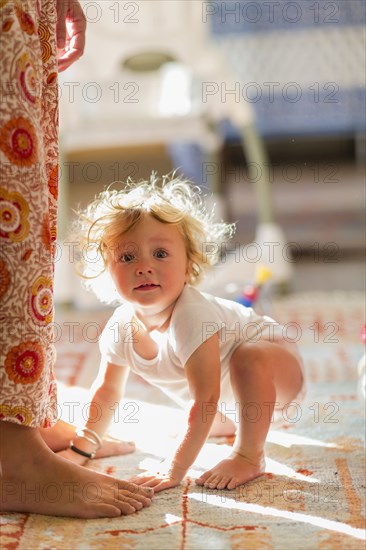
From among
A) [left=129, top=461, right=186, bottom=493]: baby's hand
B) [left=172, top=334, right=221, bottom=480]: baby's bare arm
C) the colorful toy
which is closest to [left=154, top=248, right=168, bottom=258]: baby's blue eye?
[left=172, top=334, right=221, bottom=480]: baby's bare arm

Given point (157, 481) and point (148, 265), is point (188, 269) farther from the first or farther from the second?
point (157, 481)

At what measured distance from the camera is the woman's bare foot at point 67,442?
3.83ft

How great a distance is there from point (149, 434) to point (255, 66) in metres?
2.39

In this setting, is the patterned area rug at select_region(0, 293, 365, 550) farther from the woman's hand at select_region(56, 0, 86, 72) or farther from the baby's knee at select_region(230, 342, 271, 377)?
the woman's hand at select_region(56, 0, 86, 72)

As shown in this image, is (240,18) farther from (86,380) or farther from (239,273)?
(86,380)

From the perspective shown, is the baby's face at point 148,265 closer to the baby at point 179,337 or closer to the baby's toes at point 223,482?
the baby at point 179,337

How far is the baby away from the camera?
3.45 feet

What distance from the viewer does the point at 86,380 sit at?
5.20 feet

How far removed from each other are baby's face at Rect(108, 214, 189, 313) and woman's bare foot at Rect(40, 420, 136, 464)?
235 millimetres

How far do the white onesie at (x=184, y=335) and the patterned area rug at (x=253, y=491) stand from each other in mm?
124

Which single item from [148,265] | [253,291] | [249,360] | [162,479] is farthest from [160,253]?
[253,291]

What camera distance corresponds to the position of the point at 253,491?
1.03 meters

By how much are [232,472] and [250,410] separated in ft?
0.27

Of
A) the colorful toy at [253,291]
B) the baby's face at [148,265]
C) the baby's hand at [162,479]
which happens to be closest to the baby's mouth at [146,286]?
the baby's face at [148,265]
